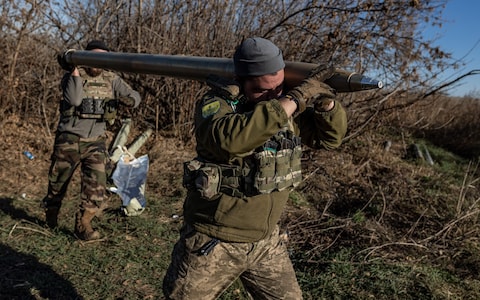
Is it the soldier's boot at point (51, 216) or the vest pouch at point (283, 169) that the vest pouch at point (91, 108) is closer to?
the soldier's boot at point (51, 216)

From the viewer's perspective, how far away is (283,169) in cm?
206

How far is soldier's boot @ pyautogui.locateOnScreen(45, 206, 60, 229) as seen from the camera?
4516 mm

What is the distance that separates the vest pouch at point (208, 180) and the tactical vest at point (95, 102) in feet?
8.72

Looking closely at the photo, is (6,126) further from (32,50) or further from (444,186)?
(444,186)

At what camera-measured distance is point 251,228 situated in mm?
2076

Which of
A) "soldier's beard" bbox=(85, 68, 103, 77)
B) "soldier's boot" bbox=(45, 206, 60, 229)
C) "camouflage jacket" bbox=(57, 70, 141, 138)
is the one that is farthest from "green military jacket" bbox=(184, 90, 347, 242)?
"soldier's boot" bbox=(45, 206, 60, 229)

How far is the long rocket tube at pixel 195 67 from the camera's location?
2.01m

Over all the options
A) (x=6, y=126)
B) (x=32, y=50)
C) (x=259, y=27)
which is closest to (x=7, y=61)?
(x=32, y=50)

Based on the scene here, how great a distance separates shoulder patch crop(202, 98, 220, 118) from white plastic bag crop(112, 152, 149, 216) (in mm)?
3478

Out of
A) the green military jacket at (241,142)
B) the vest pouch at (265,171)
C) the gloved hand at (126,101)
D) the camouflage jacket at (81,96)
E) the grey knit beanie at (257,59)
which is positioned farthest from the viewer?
the gloved hand at (126,101)

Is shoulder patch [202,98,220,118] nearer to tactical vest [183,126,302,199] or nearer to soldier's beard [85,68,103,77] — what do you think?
tactical vest [183,126,302,199]

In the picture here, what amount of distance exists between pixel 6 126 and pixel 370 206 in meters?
6.56

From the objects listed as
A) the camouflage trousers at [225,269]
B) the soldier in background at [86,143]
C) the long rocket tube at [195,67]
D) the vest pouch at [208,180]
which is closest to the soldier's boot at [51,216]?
the soldier in background at [86,143]

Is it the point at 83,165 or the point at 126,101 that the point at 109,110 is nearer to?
the point at 126,101
